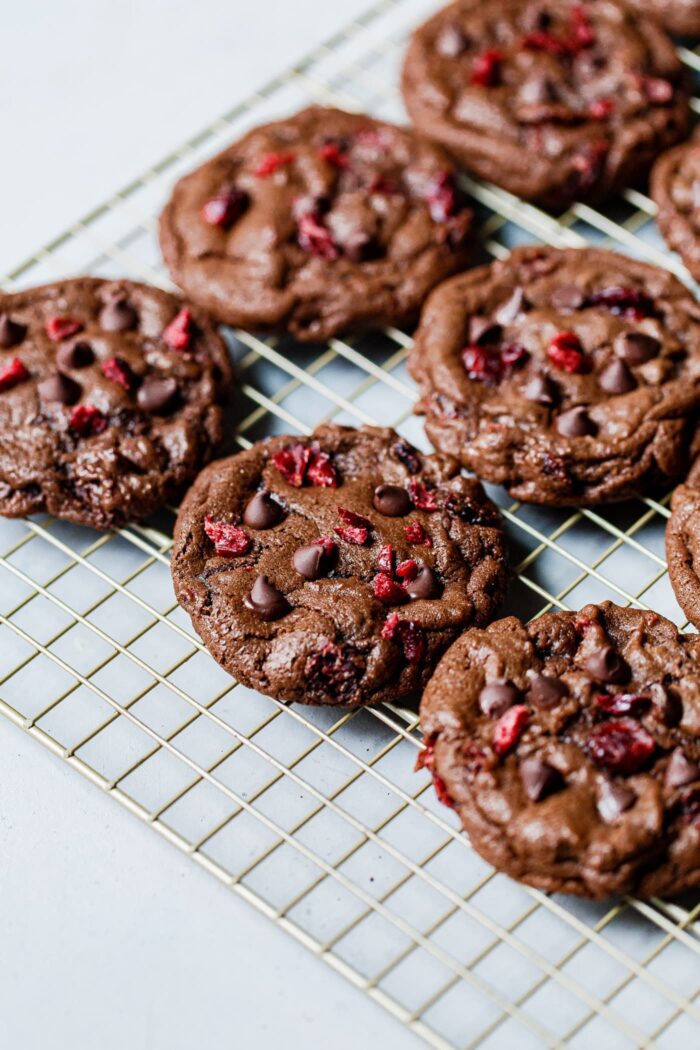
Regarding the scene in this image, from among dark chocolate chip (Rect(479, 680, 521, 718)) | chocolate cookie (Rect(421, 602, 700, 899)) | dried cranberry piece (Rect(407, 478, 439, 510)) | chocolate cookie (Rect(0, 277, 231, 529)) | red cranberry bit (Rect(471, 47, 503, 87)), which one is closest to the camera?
chocolate cookie (Rect(421, 602, 700, 899))

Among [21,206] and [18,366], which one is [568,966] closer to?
[18,366]

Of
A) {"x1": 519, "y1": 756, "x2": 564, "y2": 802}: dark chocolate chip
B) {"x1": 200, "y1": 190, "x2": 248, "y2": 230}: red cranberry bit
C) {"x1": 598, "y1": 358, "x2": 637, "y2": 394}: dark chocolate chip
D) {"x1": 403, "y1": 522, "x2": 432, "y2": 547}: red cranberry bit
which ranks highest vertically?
{"x1": 200, "y1": 190, "x2": 248, "y2": 230}: red cranberry bit

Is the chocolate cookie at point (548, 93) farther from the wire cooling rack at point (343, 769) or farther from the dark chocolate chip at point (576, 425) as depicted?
the dark chocolate chip at point (576, 425)

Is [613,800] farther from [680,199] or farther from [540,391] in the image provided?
[680,199]

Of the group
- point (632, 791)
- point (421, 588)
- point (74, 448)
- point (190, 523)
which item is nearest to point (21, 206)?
point (74, 448)

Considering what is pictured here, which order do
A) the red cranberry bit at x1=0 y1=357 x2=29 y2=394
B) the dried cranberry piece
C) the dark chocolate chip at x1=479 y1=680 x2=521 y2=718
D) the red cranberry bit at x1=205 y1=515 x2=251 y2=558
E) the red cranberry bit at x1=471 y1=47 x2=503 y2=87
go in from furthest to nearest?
1. the red cranberry bit at x1=471 y1=47 x2=503 y2=87
2. the red cranberry bit at x1=0 y1=357 x2=29 y2=394
3. the dried cranberry piece
4. the red cranberry bit at x1=205 y1=515 x2=251 y2=558
5. the dark chocolate chip at x1=479 y1=680 x2=521 y2=718

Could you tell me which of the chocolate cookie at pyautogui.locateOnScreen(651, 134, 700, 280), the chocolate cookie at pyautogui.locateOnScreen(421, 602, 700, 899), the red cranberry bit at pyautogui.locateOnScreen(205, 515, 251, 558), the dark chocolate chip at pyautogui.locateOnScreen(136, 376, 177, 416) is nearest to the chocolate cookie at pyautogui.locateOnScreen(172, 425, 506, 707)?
the red cranberry bit at pyautogui.locateOnScreen(205, 515, 251, 558)

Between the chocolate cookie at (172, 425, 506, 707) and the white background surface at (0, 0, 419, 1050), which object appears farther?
the chocolate cookie at (172, 425, 506, 707)

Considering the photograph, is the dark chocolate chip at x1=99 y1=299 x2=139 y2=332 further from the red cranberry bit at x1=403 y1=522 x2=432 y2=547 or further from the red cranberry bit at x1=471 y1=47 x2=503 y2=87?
the red cranberry bit at x1=471 y1=47 x2=503 y2=87
